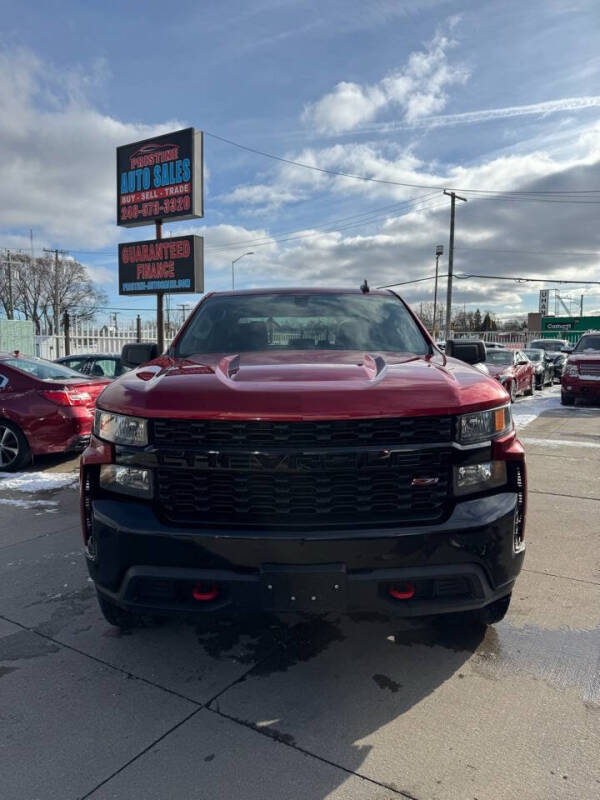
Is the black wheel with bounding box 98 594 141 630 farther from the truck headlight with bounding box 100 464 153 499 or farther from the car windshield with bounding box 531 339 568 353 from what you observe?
the car windshield with bounding box 531 339 568 353

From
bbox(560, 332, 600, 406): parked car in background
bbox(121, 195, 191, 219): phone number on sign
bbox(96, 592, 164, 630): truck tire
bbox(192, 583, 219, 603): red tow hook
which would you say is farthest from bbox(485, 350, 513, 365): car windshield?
bbox(192, 583, 219, 603): red tow hook

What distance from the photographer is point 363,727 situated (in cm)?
225

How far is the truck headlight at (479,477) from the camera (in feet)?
7.52

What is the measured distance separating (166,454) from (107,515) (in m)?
0.37

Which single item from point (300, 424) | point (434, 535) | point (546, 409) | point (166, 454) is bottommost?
point (546, 409)

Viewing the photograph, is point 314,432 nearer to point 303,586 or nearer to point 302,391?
point 302,391

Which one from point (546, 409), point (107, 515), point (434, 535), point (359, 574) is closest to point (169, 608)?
point (107, 515)

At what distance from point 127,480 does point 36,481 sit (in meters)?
4.59

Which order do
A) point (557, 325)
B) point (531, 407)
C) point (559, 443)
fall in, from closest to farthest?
1. point (559, 443)
2. point (531, 407)
3. point (557, 325)

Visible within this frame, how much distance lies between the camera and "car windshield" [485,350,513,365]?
14500mm

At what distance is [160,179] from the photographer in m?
15.3

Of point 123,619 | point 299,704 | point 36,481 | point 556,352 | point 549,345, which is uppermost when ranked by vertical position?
point 549,345

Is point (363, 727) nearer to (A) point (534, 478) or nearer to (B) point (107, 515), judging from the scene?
(B) point (107, 515)

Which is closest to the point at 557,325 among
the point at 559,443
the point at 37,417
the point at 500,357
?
the point at 500,357
